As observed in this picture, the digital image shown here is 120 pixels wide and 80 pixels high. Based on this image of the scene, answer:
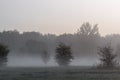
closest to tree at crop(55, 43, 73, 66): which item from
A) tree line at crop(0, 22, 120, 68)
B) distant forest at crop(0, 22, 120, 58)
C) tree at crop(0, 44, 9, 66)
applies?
tree at crop(0, 44, 9, 66)

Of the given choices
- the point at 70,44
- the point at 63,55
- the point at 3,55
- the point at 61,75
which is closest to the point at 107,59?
the point at 63,55

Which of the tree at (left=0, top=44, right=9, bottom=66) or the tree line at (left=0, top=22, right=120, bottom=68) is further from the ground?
the tree line at (left=0, top=22, right=120, bottom=68)

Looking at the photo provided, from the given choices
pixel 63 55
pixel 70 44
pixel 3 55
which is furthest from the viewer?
pixel 70 44

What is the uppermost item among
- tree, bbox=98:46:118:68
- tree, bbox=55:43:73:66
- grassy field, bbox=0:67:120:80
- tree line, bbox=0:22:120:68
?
tree line, bbox=0:22:120:68

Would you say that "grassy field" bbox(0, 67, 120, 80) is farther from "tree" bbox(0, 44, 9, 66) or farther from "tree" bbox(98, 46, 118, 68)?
"tree" bbox(0, 44, 9, 66)

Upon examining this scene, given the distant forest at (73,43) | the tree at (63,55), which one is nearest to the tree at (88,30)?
the distant forest at (73,43)

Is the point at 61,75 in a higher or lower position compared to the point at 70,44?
lower

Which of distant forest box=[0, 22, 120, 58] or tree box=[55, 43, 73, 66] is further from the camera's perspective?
distant forest box=[0, 22, 120, 58]

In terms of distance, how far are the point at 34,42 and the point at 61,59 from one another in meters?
57.3

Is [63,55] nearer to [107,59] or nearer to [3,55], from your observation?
[3,55]

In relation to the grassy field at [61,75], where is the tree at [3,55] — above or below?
above

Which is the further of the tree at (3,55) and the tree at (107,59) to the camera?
the tree at (3,55)

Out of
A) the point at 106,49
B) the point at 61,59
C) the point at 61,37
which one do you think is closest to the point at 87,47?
the point at 61,37

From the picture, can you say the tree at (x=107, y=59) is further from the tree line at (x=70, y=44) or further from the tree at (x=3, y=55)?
→ the tree line at (x=70, y=44)
